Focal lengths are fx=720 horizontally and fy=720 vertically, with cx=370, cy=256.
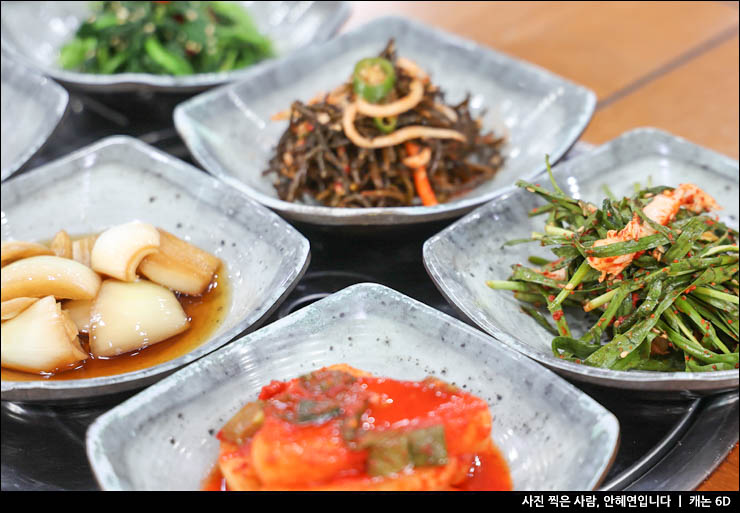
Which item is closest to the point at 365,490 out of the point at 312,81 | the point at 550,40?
the point at 312,81

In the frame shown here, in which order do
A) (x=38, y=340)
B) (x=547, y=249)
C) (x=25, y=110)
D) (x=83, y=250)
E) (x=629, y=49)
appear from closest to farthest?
(x=38, y=340) → (x=83, y=250) → (x=547, y=249) → (x=25, y=110) → (x=629, y=49)

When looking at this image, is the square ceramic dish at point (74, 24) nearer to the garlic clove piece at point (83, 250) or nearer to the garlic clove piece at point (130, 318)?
the garlic clove piece at point (83, 250)

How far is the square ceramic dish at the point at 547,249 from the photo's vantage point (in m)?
1.55

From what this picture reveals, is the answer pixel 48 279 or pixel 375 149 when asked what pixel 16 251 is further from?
pixel 375 149

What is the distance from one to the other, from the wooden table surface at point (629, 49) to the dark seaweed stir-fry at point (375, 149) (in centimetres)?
62

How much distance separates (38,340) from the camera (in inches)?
62.9

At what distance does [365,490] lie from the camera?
123 cm

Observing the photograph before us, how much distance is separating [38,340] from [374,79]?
1.35 metres

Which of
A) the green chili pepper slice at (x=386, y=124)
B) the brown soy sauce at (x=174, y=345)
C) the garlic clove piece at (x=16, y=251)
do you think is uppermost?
the green chili pepper slice at (x=386, y=124)

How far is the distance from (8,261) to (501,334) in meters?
1.16

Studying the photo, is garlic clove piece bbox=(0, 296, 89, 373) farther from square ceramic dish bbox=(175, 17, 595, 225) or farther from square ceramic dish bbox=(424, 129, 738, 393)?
square ceramic dish bbox=(424, 129, 738, 393)

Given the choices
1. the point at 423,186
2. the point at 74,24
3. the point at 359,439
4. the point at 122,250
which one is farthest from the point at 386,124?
the point at 74,24

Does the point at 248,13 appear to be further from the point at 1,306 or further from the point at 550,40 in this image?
the point at 1,306

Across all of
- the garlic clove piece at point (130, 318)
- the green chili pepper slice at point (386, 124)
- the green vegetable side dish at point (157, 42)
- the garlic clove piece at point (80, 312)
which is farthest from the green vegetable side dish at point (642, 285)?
the green vegetable side dish at point (157, 42)
